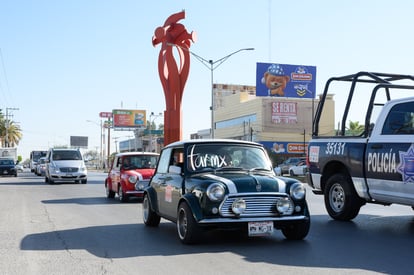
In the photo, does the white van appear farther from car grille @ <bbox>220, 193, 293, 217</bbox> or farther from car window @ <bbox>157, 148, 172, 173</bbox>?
car grille @ <bbox>220, 193, 293, 217</bbox>

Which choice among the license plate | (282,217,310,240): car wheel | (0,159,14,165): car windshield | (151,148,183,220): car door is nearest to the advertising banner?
(0,159,14,165): car windshield

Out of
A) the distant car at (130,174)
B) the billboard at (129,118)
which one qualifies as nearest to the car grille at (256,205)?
the distant car at (130,174)

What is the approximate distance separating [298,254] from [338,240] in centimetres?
149

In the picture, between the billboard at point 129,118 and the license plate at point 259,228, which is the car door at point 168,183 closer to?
the license plate at point 259,228

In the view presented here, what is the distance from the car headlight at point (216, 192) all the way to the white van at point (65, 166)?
22.0 metres

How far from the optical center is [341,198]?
11320 mm

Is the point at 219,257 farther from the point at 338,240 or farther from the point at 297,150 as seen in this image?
the point at 297,150

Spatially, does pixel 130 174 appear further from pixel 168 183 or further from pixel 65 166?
pixel 65 166

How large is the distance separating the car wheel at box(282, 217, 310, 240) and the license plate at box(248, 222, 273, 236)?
58cm

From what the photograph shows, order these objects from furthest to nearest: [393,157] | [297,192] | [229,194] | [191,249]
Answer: [393,157], [297,192], [191,249], [229,194]

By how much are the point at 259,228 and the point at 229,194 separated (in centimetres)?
65

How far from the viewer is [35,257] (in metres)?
7.55

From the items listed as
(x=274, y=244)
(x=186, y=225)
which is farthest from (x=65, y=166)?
(x=274, y=244)

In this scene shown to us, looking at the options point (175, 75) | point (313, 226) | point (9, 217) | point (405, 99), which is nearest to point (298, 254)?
point (313, 226)
